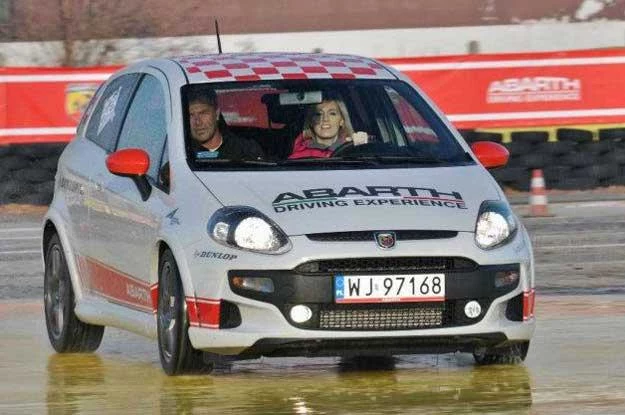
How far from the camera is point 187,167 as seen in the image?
29.0ft

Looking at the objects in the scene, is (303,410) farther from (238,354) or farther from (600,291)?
(600,291)

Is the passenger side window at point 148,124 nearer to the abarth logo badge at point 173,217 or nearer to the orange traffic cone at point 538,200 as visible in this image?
the abarth logo badge at point 173,217

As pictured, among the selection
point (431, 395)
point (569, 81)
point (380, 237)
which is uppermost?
point (380, 237)

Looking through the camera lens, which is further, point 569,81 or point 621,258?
point 569,81

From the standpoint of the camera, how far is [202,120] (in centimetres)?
923

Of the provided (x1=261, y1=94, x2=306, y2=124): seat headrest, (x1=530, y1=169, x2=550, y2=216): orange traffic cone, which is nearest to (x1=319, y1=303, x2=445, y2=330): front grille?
(x1=261, y1=94, x2=306, y2=124): seat headrest

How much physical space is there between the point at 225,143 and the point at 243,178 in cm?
53

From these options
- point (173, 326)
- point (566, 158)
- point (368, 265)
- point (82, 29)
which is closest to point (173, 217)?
point (173, 326)

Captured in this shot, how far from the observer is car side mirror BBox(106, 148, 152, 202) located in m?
9.02

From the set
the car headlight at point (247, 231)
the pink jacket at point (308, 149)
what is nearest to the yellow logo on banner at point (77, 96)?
the pink jacket at point (308, 149)

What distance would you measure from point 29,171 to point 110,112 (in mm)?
12792

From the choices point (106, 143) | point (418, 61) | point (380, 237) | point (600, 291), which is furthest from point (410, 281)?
point (418, 61)

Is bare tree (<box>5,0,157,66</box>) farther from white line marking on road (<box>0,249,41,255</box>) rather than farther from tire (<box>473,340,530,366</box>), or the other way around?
tire (<box>473,340,530,366</box>)

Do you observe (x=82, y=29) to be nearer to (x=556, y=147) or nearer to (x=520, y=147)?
(x=520, y=147)
